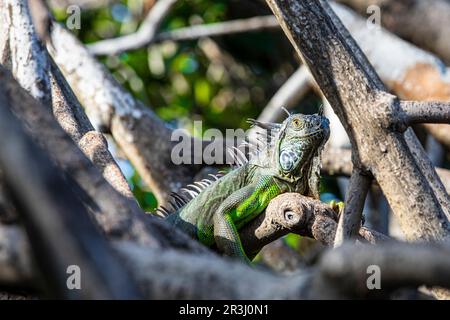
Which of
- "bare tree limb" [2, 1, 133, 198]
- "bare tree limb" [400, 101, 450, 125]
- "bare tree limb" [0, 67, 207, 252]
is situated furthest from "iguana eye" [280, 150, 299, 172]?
"bare tree limb" [0, 67, 207, 252]

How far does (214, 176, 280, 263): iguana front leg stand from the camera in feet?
17.8

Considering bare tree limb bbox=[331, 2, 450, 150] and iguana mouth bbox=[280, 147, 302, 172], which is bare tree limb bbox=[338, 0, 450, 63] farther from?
iguana mouth bbox=[280, 147, 302, 172]

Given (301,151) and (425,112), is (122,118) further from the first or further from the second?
(425,112)

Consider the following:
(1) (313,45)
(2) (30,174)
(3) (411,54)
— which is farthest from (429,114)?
(3) (411,54)

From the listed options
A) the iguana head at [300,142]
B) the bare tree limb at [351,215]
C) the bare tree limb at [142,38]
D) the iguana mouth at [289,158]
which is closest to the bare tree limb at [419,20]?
the bare tree limb at [142,38]

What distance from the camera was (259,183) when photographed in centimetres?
597

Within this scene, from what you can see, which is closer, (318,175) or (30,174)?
(30,174)

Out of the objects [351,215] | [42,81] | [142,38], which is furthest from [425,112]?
[142,38]

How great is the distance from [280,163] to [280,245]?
174cm

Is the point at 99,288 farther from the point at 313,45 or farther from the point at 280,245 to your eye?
the point at 280,245

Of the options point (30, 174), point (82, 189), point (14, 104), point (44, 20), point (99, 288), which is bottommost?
point (99, 288)

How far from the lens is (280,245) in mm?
7590

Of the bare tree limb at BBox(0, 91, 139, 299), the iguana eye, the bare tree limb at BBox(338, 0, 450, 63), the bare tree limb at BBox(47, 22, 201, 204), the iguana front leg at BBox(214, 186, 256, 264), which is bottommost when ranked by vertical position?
the bare tree limb at BBox(0, 91, 139, 299)

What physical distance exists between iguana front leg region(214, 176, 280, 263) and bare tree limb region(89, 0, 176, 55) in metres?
3.71
